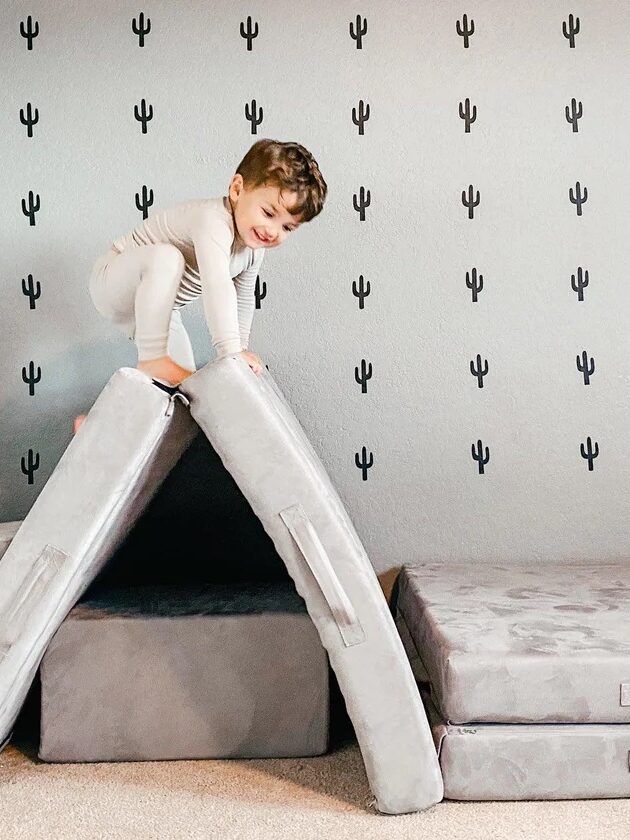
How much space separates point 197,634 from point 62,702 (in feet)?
0.83

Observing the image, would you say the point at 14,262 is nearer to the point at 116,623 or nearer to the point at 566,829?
the point at 116,623

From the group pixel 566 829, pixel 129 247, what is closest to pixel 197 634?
pixel 566 829

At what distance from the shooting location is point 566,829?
3.86 ft

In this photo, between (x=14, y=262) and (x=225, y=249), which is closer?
(x=225, y=249)

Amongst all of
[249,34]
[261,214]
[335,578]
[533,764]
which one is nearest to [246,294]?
[261,214]

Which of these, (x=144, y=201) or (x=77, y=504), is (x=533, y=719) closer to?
(x=77, y=504)

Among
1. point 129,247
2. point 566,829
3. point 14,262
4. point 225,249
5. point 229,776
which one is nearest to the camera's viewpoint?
point 566,829

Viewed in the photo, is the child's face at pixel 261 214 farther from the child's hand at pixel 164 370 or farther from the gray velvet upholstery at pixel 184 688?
the gray velvet upholstery at pixel 184 688

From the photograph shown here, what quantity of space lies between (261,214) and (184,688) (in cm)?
87

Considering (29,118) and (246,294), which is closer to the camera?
(246,294)

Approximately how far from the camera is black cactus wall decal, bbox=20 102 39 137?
1982mm

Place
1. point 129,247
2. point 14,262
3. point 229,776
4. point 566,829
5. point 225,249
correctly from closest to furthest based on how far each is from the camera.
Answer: point 566,829 → point 229,776 → point 225,249 → point 129,247 → point 14,262

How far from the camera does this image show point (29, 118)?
198 centimetres

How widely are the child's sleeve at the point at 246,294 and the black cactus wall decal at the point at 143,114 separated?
48cm
